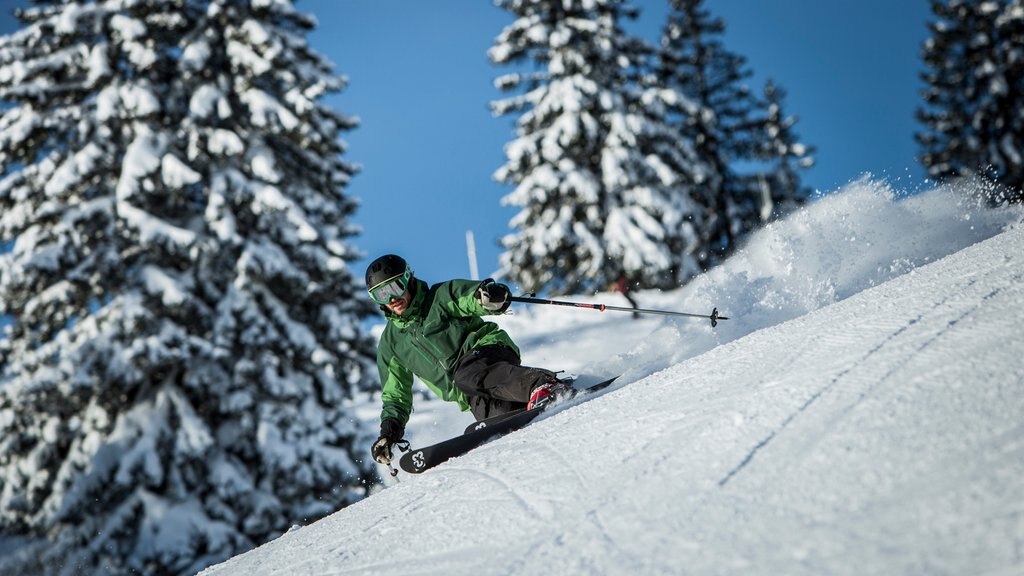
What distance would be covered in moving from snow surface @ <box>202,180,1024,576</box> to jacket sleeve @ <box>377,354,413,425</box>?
1.25 metres

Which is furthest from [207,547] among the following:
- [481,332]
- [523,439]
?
[523,439]

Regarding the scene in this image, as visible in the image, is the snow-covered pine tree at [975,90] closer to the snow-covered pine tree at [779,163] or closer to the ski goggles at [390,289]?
A: the snow-covered pine tree at [779,163]

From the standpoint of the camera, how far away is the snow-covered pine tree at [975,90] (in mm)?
23328

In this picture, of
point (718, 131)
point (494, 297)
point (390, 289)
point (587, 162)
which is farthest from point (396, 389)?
point (718, 131)

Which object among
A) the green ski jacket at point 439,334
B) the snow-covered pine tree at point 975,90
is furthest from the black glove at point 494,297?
the snow-covered pine tree at point 975,90

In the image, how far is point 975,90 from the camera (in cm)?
2467

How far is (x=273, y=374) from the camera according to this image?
35.4ft

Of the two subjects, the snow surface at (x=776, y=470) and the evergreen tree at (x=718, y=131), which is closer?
the snow surface at (x=776, y=470)

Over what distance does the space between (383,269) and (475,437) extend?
1369 millimetres

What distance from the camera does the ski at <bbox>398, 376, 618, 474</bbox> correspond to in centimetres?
481

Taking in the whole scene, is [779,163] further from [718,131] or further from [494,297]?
[494,297]

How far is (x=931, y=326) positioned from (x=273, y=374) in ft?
31.1

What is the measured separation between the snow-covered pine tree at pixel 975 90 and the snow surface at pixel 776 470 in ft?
76.5

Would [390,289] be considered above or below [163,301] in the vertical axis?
below
